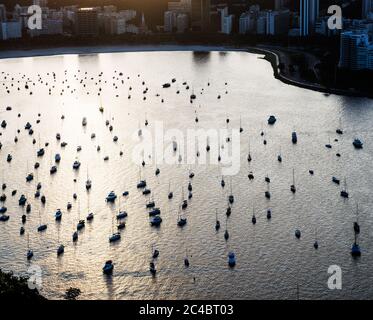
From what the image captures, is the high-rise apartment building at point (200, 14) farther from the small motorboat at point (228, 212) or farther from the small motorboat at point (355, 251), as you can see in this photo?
the small motorboat at point (355, 251)

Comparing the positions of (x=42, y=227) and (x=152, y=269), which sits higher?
(x=42, y=227)

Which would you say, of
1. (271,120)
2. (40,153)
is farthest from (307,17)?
(40,153)

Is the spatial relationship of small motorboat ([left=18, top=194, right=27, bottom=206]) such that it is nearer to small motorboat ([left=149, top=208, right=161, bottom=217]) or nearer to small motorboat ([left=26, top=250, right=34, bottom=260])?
small motorboat ([left=26, top=250, right=34, bottom=260])

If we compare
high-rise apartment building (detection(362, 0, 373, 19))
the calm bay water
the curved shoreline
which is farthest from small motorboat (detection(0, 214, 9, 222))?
high-rise apartment building (detection(362, 0, 373, 19))

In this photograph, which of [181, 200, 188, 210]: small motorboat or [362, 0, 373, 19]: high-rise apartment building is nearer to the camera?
[181, 200, 188, 210]: small motorboat

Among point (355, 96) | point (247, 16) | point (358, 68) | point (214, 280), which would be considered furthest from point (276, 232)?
point (247, 16)

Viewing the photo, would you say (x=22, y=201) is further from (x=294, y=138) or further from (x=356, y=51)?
(x=356, y=51)

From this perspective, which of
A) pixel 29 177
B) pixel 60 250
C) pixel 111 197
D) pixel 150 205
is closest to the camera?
pixel 60 250

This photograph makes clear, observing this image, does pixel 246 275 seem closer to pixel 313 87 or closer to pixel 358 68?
pixel 313 87

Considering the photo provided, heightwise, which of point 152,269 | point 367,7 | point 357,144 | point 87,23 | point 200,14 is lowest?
point 152,269
